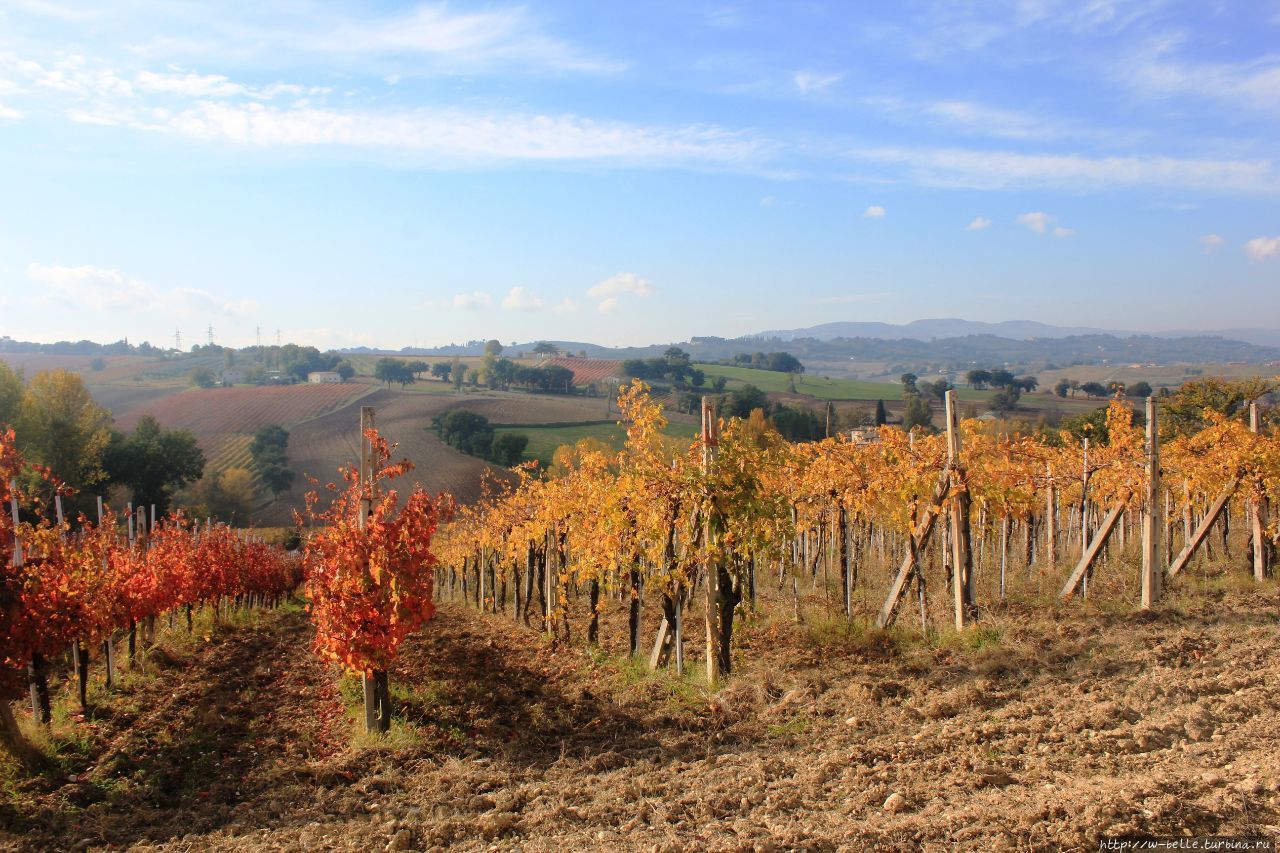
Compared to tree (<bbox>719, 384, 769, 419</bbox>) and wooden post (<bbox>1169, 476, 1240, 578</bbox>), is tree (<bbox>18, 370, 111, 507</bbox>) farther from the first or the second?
wooden post (<bbox>1169, 476, 1240, 578</bbox>)

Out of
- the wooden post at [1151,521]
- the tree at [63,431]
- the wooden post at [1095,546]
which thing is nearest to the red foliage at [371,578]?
the wooden post at [1095,546]

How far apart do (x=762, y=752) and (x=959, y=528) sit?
546 centimetres

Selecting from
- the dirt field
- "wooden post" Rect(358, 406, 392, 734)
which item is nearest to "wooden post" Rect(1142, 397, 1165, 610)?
the dirt field

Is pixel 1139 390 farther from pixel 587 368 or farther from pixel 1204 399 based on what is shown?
pixel 587 368

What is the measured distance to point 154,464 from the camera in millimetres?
51469

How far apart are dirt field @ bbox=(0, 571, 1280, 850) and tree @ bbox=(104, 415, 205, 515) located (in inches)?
1761

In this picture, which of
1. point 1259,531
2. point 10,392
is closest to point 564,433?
point 10,392

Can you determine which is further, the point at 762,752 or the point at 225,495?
the point at 225,495

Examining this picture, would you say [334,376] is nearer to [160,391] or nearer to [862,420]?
[160,391]

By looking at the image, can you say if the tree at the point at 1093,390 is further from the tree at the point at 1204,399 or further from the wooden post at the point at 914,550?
the wooden post at the point at 914,550

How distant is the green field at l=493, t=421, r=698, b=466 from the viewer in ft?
206

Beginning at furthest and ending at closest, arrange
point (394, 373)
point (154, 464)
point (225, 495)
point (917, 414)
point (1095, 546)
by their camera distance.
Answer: point (394, 373)
point (917, 414)
point (225, 495)
point (154, 464)
point (1095, 546)

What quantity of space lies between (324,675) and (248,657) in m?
3.47

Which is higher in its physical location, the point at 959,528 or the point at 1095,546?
the point at 959,528
